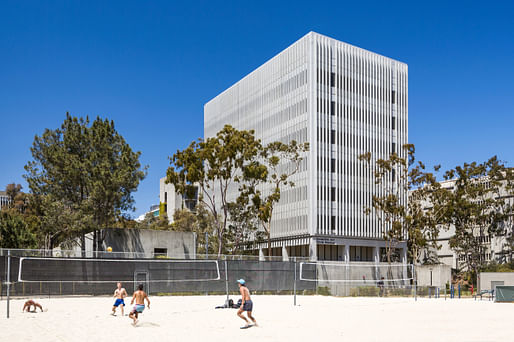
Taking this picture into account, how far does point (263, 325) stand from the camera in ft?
82.5

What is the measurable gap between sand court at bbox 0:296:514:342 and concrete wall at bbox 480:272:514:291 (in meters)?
23.6

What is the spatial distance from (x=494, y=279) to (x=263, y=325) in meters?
39.8

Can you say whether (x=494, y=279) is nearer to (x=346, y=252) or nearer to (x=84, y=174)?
(x=346, y=252)

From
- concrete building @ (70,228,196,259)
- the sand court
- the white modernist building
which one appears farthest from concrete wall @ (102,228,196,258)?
the sand court

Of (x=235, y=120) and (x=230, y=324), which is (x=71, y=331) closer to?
(x=230, y=324)

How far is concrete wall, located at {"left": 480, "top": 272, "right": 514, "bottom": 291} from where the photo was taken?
5650 cm

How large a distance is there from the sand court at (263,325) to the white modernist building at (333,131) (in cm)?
5093

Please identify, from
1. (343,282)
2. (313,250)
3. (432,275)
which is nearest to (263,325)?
(343,282)

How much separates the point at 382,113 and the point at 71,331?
247 ft

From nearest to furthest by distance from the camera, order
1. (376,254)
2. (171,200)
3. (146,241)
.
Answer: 1. (146,241)
2. (376,254)
3. (171,200)

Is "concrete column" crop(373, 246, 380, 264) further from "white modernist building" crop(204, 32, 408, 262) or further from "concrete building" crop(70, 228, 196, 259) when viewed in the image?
"concrete building" crop(70, 228, 196, 259)

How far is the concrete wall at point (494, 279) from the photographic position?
56500 mm

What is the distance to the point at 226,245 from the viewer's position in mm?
85188

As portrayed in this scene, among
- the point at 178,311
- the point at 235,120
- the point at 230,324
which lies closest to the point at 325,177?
the point at 235,120
